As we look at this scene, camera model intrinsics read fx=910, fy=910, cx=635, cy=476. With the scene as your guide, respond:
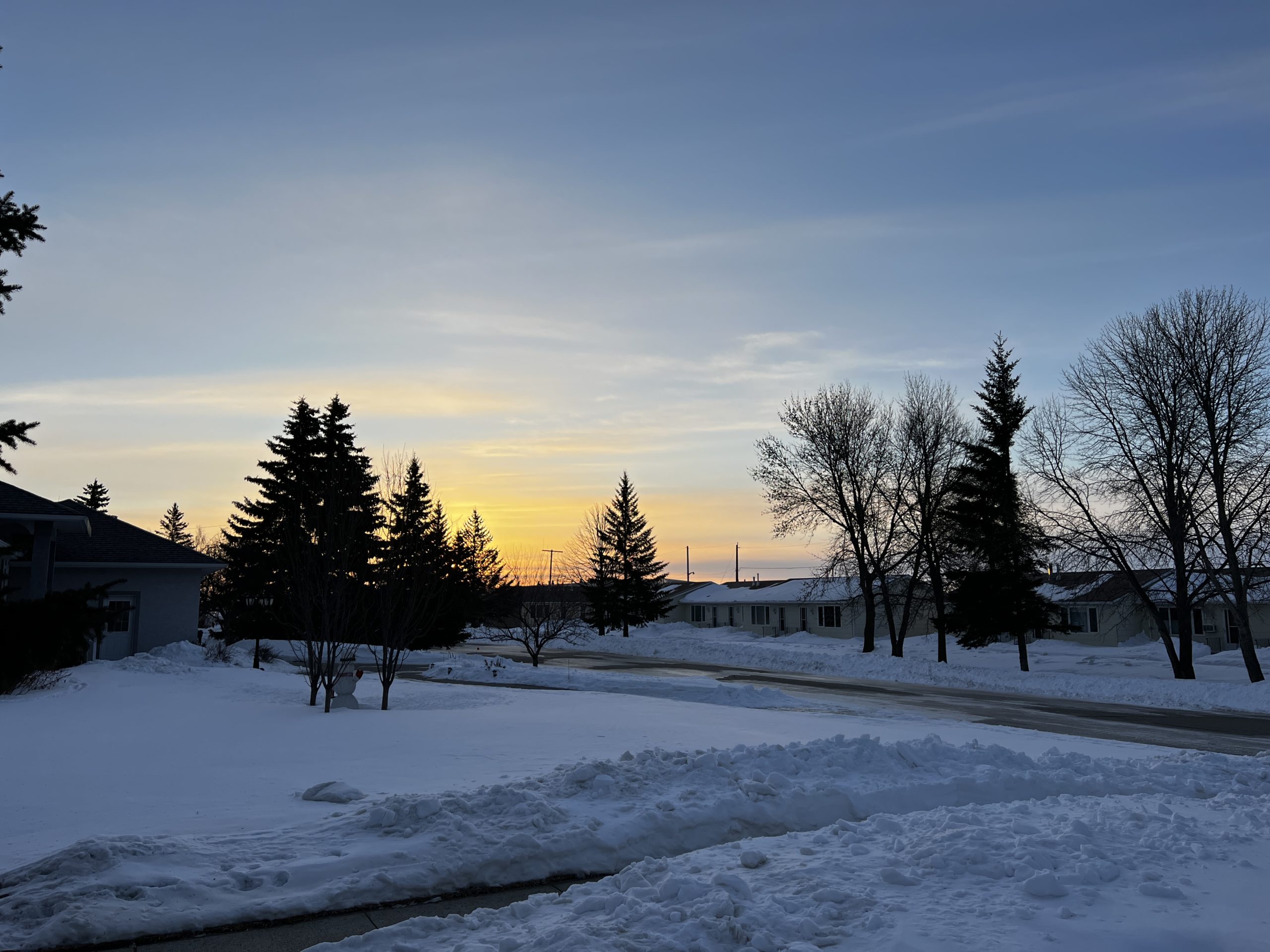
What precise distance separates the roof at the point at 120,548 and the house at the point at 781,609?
32.3m

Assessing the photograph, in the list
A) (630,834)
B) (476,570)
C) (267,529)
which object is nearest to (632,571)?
(476,570)

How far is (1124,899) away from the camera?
5.20 metres

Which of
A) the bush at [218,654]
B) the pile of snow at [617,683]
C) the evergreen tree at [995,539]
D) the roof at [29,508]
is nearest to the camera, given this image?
the pile of snow at [617,683]

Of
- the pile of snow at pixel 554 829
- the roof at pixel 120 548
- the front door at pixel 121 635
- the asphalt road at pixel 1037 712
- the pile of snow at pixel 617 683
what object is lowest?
the asphalt road at pixel 1037 712

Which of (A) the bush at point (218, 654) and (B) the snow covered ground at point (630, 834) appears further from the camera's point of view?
(A) the bush at point (218, 654)

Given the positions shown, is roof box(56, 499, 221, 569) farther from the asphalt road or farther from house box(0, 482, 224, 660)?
the asphalt road

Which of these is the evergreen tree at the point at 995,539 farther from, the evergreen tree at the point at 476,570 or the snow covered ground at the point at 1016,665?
the evergreen tree at the point at 476,570

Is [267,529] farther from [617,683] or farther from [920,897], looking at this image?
[920,897]

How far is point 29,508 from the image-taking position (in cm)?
2242

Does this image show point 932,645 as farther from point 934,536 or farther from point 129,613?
point 129,613

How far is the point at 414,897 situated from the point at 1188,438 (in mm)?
27162

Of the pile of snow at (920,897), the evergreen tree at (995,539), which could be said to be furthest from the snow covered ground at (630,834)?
the evergreen tree at (995,539)

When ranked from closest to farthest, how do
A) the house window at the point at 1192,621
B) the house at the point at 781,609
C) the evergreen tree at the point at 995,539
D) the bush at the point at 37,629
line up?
the bush at the point at 37,629, the evergreen tree at the point at 995,539, the house window at the point at 1192,621, the house at the point at 781,609

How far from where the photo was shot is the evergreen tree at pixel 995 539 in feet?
108
